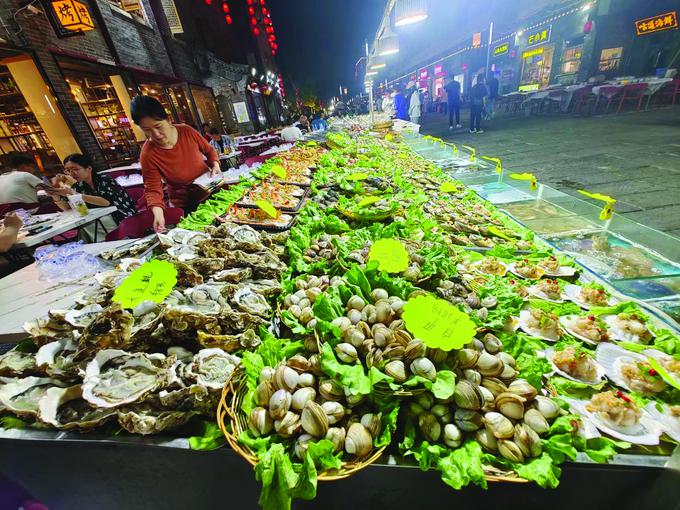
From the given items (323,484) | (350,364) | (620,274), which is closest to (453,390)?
(350,364)

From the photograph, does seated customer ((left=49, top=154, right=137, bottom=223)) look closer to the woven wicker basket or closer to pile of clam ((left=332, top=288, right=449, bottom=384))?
the woven wicker basket

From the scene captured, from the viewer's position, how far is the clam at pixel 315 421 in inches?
44.2

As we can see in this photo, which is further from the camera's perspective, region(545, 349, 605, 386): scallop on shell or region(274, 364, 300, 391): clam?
region(545, 349, 605, 386): scallop on shell

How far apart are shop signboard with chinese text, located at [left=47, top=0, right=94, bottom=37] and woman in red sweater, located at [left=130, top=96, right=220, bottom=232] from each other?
18.5 feet

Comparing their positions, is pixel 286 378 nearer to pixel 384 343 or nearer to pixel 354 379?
pixel 354 379

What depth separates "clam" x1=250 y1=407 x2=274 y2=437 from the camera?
3.84 feet

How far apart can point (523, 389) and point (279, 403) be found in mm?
1020

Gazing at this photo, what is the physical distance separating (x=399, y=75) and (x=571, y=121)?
36125 millimetres

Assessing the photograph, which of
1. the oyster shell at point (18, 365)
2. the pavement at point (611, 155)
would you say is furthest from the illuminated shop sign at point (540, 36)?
the oyster shell at point (18, 365)

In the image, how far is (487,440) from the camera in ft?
3.71

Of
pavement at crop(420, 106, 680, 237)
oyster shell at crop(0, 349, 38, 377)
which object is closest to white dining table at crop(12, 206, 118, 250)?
oyster shell at crop(0, 349, 38, 377)

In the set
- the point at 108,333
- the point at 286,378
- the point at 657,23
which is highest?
the point at 657,23

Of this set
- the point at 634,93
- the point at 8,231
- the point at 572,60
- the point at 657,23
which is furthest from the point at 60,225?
the point at 572,60

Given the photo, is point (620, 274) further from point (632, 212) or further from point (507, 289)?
point (632, 212)
